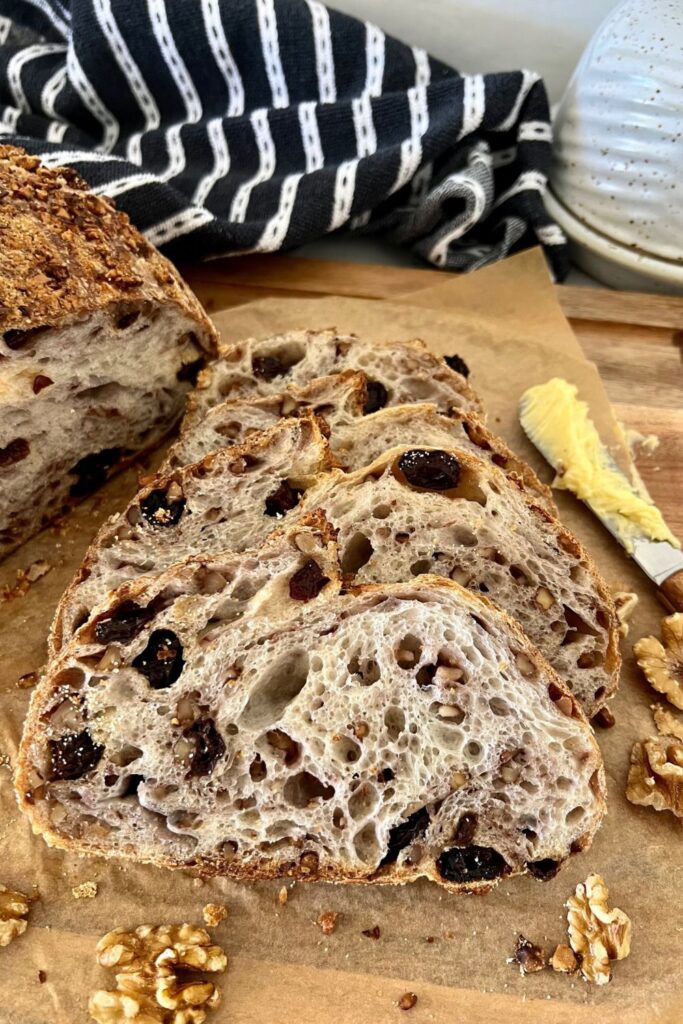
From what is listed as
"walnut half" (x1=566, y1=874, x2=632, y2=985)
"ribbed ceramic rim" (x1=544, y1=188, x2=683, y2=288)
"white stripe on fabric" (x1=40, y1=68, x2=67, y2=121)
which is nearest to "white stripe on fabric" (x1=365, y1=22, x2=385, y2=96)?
"ribbed ceramic rim" (x1=544, y1=188, x2=683, y2=288)

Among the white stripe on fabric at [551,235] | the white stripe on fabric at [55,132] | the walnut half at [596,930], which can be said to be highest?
the white stripe on fabric at [55,132]

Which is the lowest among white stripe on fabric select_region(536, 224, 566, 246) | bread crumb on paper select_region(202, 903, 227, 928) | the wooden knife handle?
bread crumb on paper select_region(202, 903, 227, 928)

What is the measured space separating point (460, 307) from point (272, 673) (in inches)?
79.0

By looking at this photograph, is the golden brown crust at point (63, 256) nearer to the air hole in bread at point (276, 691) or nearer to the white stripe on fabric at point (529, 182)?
the air hole in bread at point (276, 691)

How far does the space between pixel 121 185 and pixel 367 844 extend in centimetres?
256

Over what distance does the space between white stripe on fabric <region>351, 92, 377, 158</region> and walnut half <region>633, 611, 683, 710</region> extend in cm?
228

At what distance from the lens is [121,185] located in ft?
10.5

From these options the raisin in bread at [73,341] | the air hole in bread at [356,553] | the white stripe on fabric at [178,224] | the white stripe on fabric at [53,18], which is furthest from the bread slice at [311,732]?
the white stripe on fabric at [53,18]

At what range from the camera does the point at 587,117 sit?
3.33 meters

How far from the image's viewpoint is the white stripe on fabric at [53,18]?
368cm

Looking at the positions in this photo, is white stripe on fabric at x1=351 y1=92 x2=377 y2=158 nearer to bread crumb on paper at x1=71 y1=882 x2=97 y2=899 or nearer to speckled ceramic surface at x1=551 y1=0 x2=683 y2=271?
Answer: speckled ceramic surface at x1=551 y1=0 x2=683 y2=271

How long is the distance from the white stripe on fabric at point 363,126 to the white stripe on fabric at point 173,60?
0.71 meters

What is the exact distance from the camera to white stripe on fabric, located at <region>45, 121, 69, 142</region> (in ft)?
11.4

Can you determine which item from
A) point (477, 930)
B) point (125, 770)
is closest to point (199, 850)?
point (125, 770)
